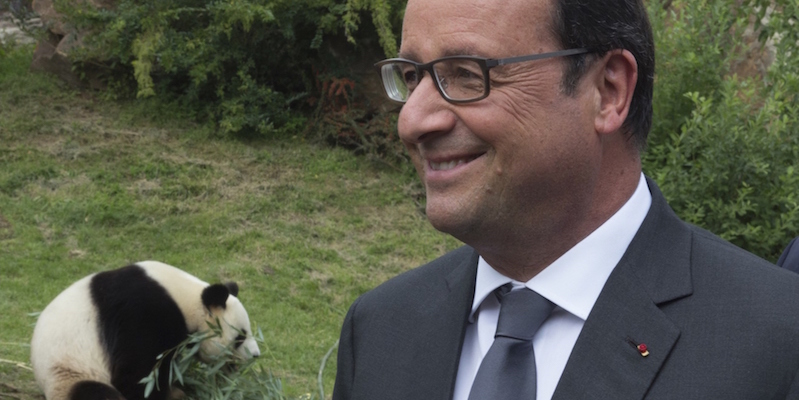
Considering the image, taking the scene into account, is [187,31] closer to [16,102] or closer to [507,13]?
[16,102]

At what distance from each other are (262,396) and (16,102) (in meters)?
5.39

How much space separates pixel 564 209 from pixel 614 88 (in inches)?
8.9

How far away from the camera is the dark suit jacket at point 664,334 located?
3.97ft

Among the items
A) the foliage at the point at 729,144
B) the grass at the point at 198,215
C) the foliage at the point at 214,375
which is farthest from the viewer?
the grass at the point at 198,215

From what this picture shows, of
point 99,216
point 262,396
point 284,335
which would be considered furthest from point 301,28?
point 262,396

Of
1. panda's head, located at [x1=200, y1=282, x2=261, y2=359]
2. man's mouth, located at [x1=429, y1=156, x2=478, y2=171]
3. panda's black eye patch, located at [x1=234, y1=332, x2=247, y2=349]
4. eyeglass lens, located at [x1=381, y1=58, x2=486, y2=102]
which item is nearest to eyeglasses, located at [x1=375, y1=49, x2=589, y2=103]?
eyeglass lens, located at [x1=381, y1=58, x2=486, y2=102]

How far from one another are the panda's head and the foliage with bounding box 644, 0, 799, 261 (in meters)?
2.43

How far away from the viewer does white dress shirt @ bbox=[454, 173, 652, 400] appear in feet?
4.55

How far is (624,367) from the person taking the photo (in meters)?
1.29

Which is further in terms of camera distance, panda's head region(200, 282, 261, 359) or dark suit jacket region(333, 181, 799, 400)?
panda's head region(200, 282, 261, 359)

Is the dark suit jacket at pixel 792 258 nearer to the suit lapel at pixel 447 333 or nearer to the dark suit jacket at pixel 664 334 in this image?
the dark suit jacket at pixel 664 334

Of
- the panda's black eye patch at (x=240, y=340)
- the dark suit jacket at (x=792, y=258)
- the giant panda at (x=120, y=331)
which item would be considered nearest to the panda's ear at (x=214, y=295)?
the giant panda at (x=120, y=331)

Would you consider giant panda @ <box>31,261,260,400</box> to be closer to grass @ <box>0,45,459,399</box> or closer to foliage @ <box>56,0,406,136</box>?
grass @ <box>0,45,459,399</box>

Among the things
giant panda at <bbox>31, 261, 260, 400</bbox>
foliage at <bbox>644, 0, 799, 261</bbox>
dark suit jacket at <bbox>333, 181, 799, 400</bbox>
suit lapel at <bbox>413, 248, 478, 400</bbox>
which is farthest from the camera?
foliage at <bbox>644, 0, 799, 261</bbox>
